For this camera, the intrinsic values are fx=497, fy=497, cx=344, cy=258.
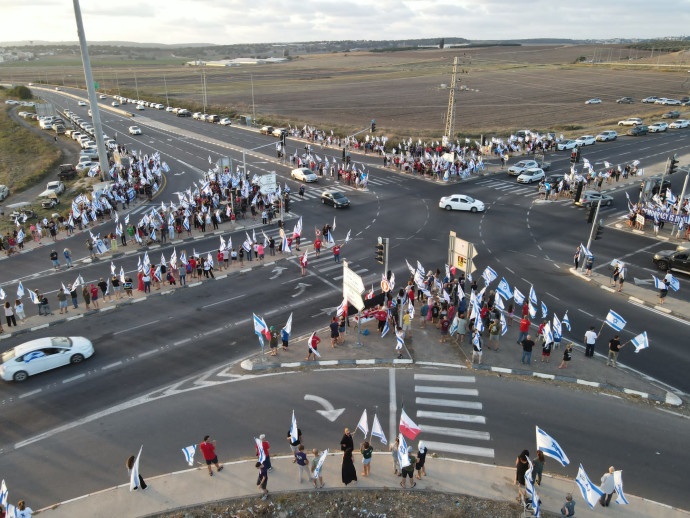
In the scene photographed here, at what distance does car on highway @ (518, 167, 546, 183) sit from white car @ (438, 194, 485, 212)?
11305 millimetres

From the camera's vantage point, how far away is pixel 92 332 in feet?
76.8

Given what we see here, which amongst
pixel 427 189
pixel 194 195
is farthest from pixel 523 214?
pixel 194 195

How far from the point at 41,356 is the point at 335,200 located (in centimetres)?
2704

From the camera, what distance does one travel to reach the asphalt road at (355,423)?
14.7 metres

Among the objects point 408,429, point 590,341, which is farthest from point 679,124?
point 408,429

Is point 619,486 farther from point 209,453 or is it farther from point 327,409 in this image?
point 209,453

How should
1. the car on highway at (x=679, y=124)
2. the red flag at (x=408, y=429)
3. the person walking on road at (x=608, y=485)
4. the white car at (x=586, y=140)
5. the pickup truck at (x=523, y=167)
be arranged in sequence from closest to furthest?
the person walking on road at (x=608, y=485) → the red flag at (x=408, y=429) → the pickup truck at (x=523, y=167) → the white car at (x=586, y=140) → the car on highway at (x=679, y=124)

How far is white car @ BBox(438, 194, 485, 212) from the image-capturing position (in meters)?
41.7

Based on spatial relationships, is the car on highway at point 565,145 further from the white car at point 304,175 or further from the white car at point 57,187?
the white car at point 57,187

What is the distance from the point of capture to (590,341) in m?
20.3

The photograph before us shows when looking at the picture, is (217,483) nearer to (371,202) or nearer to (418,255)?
(418,255)

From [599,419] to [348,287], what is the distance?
1072cm

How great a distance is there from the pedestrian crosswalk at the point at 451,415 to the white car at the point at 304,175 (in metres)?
35.4

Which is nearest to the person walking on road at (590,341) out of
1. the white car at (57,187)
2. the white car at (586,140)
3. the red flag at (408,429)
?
the red flag at (408,429)
